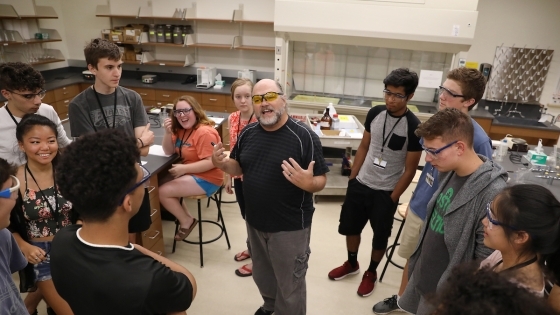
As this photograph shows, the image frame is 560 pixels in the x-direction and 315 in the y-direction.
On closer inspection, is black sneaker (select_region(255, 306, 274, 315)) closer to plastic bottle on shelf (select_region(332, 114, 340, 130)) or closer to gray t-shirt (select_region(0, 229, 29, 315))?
gray t-shirt (select_region(0, 229, 29, 315))

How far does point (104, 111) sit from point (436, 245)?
2.03 m

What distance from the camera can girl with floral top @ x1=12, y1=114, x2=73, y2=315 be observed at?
1.74 meters

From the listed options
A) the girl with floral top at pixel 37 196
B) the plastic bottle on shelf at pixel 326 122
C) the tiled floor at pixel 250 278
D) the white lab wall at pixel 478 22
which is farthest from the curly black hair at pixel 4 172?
the white lab wall at pixel 478 22

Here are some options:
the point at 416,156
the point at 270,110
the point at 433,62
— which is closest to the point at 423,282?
the point at 416,156

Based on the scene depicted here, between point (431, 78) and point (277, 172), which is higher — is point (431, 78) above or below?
above

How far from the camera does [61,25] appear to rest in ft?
19.7

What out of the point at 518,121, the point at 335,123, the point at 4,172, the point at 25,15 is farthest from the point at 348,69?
the point at 25,15

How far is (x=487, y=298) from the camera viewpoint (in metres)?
0.70

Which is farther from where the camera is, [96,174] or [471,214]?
[471,214]

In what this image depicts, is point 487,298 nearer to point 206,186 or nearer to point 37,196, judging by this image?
point 37,196

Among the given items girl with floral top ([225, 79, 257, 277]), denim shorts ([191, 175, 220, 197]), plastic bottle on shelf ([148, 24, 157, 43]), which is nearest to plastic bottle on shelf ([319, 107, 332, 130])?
girl with floral top ([225, 79, 257, 277])

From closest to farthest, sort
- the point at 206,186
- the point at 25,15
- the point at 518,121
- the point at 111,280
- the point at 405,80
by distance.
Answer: the point at 111,280, the point at 405,80, the point at 206,186, the point at 518,121, the point at 25,15

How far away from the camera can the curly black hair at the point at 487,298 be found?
2.23 feet

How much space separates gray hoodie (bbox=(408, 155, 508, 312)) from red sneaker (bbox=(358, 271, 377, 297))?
1184mm
